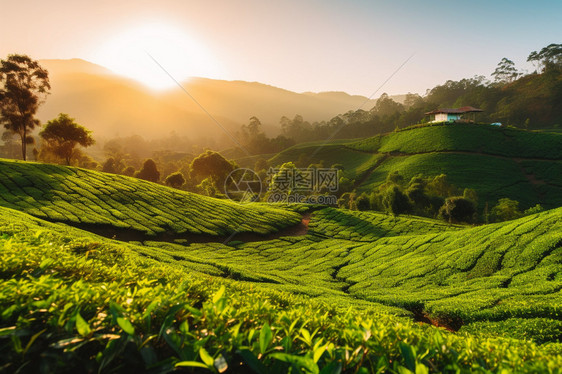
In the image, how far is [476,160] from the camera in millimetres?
67375

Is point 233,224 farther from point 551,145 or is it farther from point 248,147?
point 248,147

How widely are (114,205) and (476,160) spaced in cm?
7908

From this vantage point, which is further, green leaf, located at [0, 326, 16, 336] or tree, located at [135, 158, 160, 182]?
tree, located at [135, 158, 160, 182]

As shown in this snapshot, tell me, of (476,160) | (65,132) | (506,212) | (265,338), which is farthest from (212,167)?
(476,160)

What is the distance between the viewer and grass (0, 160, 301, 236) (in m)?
23.1

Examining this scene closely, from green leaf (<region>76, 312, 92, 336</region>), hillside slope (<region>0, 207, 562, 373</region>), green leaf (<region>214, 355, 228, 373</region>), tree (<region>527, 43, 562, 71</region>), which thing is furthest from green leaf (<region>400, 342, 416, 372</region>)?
tree (<region>527, 43, 562, 71</region>)

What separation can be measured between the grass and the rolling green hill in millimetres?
45135

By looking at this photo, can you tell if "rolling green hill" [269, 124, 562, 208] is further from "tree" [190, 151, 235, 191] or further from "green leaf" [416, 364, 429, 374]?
"green leaf" [416, 364, 429, 374]

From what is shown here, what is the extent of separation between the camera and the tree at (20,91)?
3975cm

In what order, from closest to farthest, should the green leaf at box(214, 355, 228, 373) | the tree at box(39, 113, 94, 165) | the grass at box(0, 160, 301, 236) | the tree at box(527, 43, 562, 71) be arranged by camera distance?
the green leaf at box(214, 355, 228, 373), the grass at box(0, 160, 301, 236), the tree at box(39, 113, 94, 165), the tree at box(527, 43, 562, 71)

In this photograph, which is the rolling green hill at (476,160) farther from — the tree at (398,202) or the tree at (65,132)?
the tree at (65,132)

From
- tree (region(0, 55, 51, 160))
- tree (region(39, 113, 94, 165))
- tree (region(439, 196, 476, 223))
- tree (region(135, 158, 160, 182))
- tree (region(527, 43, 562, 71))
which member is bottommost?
tree (region(439, 196, 476, 223))

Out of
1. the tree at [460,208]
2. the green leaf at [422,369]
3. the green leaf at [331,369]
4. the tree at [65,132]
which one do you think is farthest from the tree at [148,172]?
the green leaf at [422,369]

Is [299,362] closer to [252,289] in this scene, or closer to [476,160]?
[252,289]
